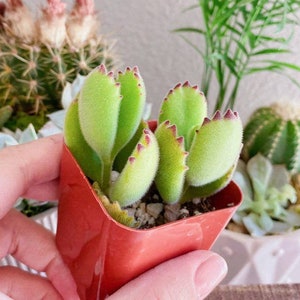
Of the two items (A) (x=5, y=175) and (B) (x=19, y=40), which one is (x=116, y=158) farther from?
(B) (x=19, y=40)

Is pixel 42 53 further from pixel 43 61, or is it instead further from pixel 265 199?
pixel 265 199

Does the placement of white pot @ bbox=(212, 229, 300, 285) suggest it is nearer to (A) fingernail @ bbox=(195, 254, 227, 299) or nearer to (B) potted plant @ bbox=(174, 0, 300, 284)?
(B) potted plant @ bbox=(174, 0, 300, 284)

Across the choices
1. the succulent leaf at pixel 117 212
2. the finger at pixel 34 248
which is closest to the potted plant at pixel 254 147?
the finger at pixel 34 248

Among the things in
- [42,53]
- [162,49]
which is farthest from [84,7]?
[162,49]

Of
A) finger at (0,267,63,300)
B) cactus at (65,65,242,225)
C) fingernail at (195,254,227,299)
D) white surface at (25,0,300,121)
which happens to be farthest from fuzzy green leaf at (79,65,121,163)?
white surface at (25,0,300,121)

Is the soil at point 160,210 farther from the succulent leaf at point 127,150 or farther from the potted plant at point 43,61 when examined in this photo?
the potted plant at point 43,61

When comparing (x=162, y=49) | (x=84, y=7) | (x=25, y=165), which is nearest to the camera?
(x=25, y=165)
